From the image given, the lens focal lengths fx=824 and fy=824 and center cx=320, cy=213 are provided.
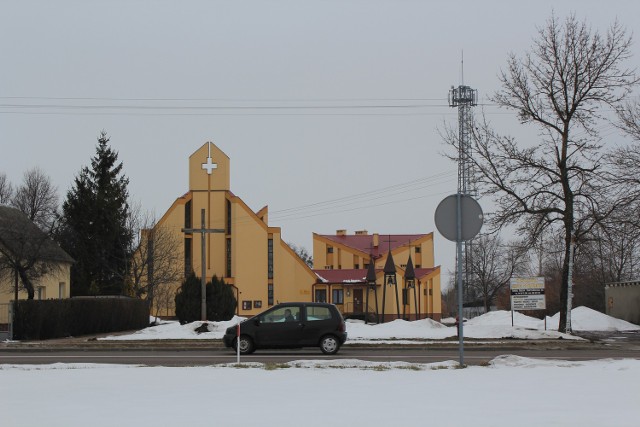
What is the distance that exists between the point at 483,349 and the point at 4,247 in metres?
26.4

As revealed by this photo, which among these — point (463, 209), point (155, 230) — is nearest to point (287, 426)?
point (463, 209)

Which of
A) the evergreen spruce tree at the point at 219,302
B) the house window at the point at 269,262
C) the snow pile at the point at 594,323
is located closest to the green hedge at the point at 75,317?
the evergreen spruce tree at the point at 219,302

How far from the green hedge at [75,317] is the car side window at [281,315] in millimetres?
14737

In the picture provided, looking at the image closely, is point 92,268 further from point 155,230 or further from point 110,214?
point 155,230

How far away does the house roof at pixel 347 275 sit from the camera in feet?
234

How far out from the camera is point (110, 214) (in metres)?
65.0

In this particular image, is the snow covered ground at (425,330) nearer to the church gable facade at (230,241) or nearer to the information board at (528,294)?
the information board at (528,294)

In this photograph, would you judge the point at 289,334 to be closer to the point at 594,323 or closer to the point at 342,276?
the point at 594,323

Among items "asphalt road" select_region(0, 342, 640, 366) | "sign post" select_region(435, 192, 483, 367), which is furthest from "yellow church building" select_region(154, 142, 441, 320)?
"sign post" select_region(435, 192, 483, 367)

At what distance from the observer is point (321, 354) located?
22.8m

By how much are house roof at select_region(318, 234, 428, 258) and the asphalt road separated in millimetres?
56071

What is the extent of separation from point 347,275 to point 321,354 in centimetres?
5033

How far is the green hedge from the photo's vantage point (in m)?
33.6

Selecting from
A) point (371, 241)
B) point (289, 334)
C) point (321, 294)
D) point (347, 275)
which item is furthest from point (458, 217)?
point (371, 241)
